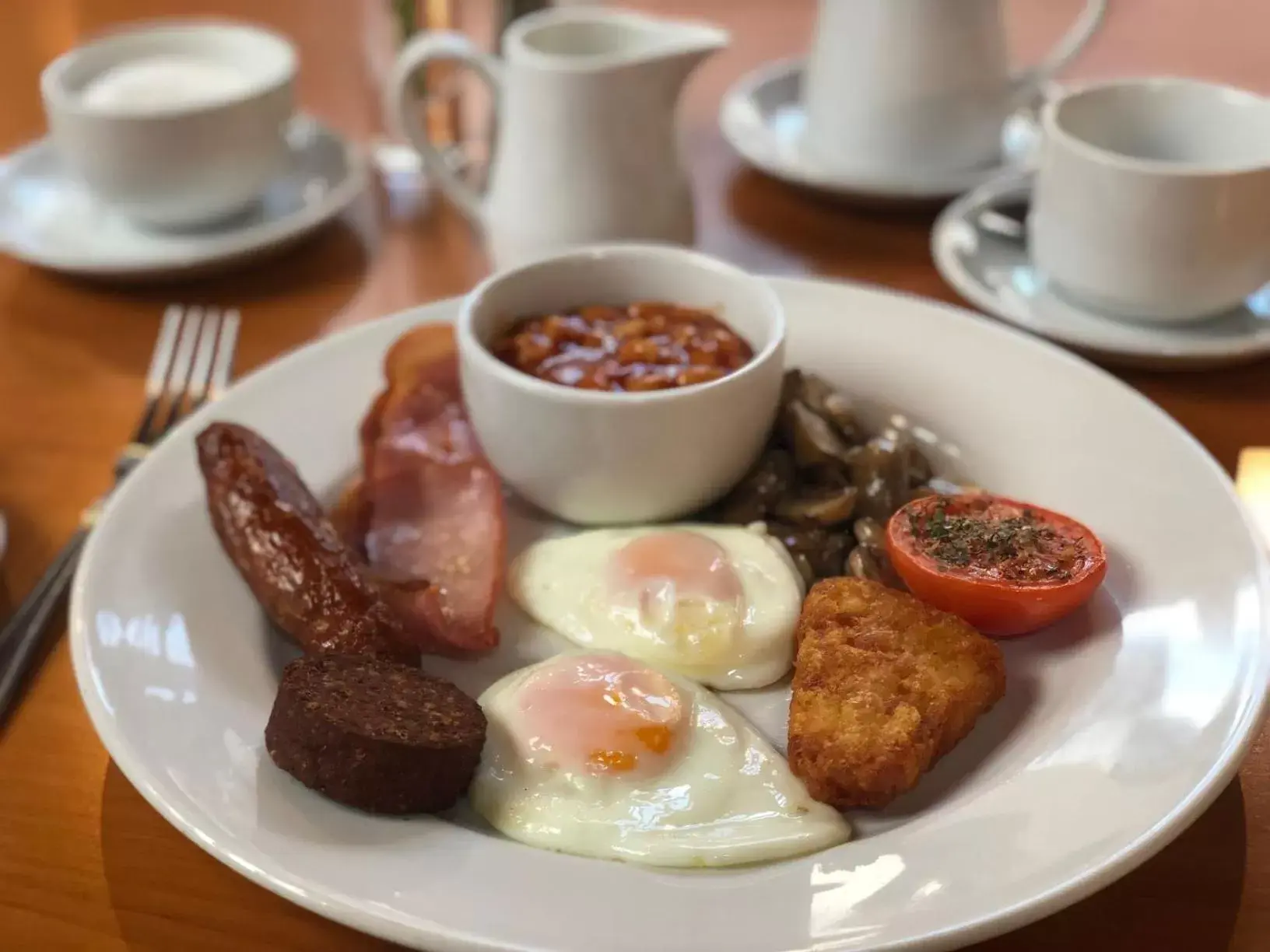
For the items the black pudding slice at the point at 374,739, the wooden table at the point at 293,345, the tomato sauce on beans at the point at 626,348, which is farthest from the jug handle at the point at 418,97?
the black pudding slice at the point at 374,739

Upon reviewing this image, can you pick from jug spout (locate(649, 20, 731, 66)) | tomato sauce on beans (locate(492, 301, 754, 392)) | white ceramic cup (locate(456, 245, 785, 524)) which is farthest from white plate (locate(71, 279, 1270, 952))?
jug spout (locate(649, 20, 731, 66))

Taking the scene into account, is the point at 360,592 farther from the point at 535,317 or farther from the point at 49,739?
the point at 535,317

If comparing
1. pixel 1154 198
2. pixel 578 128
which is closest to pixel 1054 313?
pixel 1154 198

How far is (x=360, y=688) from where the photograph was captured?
1.26m

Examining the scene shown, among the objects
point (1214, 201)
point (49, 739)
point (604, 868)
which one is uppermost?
point (1214, 201)

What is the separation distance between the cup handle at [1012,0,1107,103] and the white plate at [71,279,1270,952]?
0.92 meters

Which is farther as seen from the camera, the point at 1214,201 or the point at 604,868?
the point at 1214,201

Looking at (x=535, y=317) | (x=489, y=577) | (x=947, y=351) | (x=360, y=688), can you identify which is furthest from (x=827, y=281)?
(x=360, y=688)

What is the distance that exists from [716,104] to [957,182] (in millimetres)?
866

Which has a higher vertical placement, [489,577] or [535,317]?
[535,317]

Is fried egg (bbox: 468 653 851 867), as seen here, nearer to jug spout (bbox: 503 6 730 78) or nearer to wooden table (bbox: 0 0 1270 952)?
wooden table (bbox: 0 0 1270 952)

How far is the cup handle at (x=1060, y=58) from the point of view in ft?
8.07

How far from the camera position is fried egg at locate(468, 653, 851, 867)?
3.89ft

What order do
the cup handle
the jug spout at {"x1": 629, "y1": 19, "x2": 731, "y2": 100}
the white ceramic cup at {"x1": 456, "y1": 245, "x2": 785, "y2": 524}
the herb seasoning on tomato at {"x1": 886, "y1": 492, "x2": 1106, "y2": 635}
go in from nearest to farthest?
the herb seasoning on tomato at {"x1": 886, "y1": 492, "x2": 1106, "y2": 635}, the white ceramic cup at {"x1": 456, "y1": 245, "x2": 785, "y2": 524}, the jug spout at {"x1": 629, "y1": 19, "x2": 731, "y2": 100}, the cup handle
